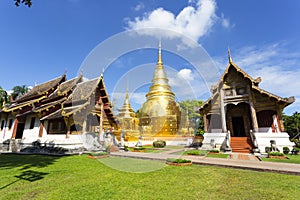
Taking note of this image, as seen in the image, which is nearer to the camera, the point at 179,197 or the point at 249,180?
the point at 179,197

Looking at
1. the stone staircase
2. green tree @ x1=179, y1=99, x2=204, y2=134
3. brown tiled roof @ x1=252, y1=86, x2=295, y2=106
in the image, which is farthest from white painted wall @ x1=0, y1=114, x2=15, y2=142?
green tree @ x1=179, y1=99, x2=204, y2=134

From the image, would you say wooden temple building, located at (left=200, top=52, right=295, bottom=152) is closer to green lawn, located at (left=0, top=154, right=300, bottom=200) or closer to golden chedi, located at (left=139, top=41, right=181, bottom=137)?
green lawn, located at (left=0, top=154, right=300, bottom=200)

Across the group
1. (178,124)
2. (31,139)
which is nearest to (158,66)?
(178,124)

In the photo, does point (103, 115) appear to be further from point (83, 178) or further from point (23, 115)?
point (83, 178)

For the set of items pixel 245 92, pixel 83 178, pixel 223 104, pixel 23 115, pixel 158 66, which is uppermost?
pixel 158 66

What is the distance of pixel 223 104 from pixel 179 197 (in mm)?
11635

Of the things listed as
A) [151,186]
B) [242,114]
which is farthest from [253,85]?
[151,186]

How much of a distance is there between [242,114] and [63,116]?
15176 mm

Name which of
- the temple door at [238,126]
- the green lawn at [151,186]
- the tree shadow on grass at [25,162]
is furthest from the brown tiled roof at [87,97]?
the temple door at [238,126]

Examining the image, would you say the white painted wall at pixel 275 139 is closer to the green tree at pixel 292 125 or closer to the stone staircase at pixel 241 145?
the stone staircase at pixel 241 145

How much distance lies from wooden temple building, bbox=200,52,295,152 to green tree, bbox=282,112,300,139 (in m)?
23.2

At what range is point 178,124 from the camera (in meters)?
26.4

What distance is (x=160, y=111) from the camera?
27594 mm

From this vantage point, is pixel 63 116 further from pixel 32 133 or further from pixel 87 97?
pixel 32 133
